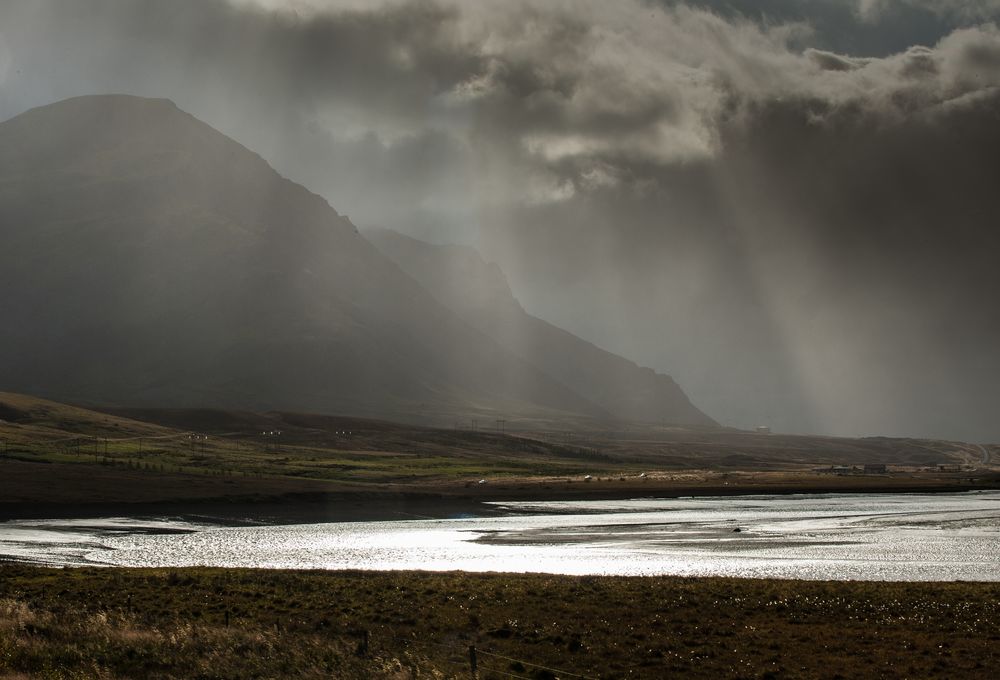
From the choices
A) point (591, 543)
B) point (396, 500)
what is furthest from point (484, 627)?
point (396, 500)

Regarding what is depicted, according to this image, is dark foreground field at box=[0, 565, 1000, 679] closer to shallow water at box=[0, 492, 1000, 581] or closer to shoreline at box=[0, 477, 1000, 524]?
shallow water at box=[0, 492, 1000, 581]

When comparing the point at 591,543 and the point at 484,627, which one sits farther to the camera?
the point at 591,543

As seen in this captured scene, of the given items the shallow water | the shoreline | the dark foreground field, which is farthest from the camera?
the shoreline

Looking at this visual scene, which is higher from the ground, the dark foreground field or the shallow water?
the dark foreground field

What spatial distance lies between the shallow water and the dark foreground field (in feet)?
47.0

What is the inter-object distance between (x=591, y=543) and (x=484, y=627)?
48.5 metres

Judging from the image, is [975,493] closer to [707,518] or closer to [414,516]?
[707,518]

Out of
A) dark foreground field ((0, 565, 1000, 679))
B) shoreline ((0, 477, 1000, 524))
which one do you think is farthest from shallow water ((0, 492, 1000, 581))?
dark foreground field ((0, 565, 1000, 679))

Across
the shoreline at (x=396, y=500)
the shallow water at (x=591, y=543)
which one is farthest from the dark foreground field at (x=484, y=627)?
the shoreline at (x=396, y=500)

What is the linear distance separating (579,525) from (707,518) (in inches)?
777

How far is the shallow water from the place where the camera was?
232 feet

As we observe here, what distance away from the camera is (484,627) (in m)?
41.5

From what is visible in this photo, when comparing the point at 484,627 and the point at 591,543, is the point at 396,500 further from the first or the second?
the point at 484,627

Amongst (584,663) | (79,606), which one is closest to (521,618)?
(584,663)
